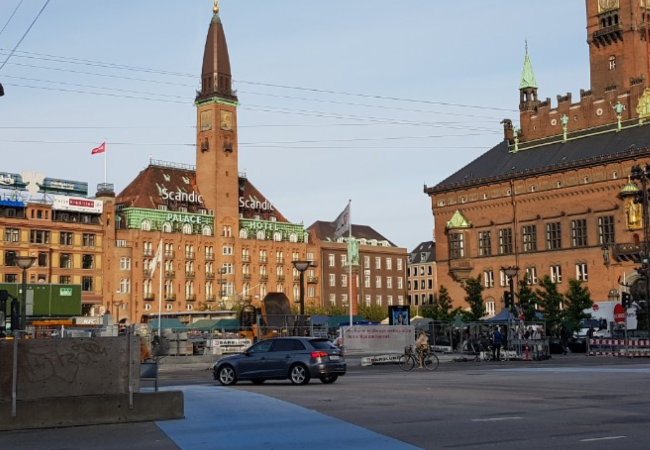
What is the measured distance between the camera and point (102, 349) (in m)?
17.0

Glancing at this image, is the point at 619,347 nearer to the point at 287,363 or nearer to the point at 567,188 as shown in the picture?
the point at 287,363

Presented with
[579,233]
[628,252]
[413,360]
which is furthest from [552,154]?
[413,360]

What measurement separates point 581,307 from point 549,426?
6400 centimetres

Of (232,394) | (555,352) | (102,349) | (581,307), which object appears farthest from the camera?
(581,307)

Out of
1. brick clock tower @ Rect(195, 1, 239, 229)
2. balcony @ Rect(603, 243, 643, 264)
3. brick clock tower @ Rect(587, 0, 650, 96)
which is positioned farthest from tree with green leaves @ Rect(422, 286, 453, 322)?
brick clock tower @ Rect(195, 1, 239, 229)

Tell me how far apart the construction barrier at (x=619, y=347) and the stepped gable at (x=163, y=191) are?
83.1m

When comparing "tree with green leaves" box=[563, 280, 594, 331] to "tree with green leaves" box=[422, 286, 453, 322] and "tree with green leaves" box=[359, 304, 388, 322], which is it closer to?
"tree with green leaves" box=[422, 286, 453, 322]

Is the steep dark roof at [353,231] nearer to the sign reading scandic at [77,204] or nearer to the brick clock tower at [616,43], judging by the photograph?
the sign reading scandic at [77,204]

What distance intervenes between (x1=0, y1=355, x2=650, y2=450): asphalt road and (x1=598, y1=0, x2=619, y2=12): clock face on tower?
226 feet

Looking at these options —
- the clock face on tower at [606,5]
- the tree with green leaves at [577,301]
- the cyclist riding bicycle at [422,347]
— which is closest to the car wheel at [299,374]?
the cyclist riding bicycle at [422,347]

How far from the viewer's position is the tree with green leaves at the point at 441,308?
299 ft

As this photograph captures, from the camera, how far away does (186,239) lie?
413 ft

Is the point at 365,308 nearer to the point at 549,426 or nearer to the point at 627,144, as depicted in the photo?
the point at 627,144

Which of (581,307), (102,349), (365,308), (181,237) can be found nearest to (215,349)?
(102,349)
